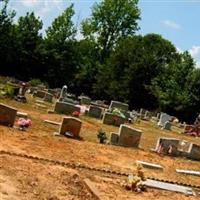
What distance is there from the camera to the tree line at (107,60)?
4942cm

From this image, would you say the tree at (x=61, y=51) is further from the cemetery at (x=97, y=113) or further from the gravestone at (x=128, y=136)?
the gravestone at (x=128, y=136)

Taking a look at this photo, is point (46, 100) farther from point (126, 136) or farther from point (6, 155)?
point (6, 155)

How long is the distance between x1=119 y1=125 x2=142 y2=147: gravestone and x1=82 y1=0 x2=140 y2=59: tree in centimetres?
4478

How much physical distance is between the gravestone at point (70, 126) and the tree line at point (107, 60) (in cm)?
2943

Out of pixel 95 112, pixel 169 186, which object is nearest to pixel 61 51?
pixel 95 112

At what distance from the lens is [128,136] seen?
19703 mm

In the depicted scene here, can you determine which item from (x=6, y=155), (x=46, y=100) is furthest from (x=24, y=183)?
(x=46, y=100)

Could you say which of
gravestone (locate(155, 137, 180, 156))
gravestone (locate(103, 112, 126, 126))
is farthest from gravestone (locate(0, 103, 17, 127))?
gravestone (locate(103, 112, 126, 126))

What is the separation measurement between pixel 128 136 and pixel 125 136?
0.13 meters

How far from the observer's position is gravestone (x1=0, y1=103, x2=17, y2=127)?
18094 millimetres

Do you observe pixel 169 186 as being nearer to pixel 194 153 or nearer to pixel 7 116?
pixel 7 116

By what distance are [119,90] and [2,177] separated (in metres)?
43.9

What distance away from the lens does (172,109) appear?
48.6m

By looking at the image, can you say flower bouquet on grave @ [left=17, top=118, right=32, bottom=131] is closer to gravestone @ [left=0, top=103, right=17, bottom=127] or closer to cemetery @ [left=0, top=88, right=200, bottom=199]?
cemetery @ [left=0, top=88, right=200, bottom=199]
